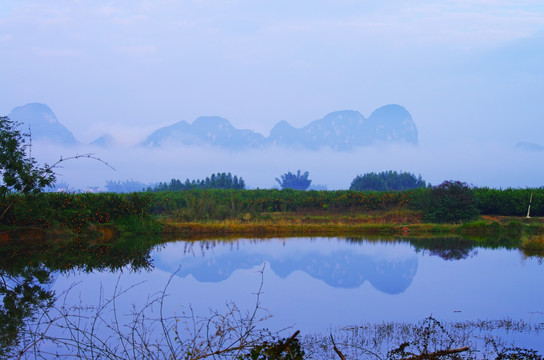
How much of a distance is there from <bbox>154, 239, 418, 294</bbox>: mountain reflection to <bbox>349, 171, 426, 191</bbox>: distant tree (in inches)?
1345

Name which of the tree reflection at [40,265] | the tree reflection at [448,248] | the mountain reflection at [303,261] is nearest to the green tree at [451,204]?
the tree reflection at [448,248]

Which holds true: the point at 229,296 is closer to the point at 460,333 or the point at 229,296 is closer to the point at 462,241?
the point at 460,333

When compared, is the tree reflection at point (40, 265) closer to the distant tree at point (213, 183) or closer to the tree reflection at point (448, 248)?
the tree reflection at point (448, 248)

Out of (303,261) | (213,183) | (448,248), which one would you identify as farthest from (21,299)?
(213,183)

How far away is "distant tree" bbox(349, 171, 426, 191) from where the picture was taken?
54188mm

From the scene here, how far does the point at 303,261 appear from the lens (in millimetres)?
15742

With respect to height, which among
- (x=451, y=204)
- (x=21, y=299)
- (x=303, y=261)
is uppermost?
(x=451, y=204)

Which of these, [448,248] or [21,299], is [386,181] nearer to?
[448,248]

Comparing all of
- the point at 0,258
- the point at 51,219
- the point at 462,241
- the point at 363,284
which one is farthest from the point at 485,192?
the point at 0,258

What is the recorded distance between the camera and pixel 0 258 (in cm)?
1578

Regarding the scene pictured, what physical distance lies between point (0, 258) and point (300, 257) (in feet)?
29.6

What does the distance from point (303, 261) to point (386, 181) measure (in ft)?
136

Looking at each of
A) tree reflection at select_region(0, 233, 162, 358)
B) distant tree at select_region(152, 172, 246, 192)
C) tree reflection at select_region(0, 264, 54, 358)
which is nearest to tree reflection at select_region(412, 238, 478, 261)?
tree reflection at select_region(0, 233, 162, 358)

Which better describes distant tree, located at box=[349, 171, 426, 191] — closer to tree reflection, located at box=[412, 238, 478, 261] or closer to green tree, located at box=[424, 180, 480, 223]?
green tree, located at box=[424, 180, 480, 223]
